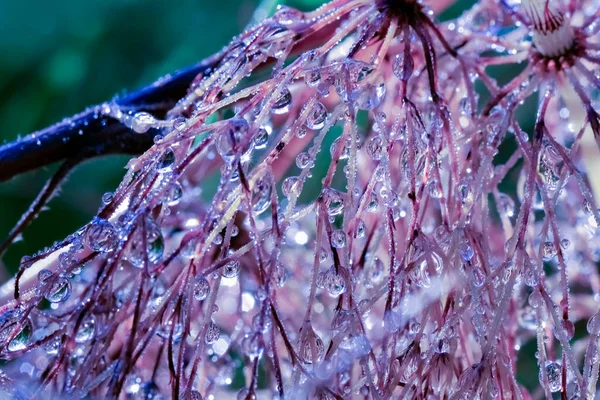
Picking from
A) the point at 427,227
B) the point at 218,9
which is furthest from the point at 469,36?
the point at 218,9

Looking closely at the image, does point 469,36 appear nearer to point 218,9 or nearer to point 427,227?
point 427,227

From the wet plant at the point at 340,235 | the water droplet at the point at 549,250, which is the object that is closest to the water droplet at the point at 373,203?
the wet plant at the point at 340,235

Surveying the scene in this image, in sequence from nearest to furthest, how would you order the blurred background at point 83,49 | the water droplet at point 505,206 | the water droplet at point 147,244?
the water droplet at point 147,244 → the water droplet at point 505,206 → the blurred background at point 83,49

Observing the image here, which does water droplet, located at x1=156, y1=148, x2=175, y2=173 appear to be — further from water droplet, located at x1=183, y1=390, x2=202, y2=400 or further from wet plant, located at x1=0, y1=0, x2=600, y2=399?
water droplet, located at x1=183, y1=390, x2=202, y2=400

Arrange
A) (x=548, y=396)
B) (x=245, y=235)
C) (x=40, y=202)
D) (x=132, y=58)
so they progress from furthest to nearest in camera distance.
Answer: (x=132, y=58), (x=245, y=235), (x=40, y=202), (x=548, y=396)

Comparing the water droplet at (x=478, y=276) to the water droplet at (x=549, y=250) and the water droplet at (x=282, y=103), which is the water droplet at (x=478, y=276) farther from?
the water droplet at (x=282, y=103)

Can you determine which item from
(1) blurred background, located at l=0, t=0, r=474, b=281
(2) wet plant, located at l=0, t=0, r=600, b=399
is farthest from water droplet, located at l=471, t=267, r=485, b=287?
(1) blurred background, located at l=0, t=0, r=474, b=281

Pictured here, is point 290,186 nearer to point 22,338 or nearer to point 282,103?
point 282,103
